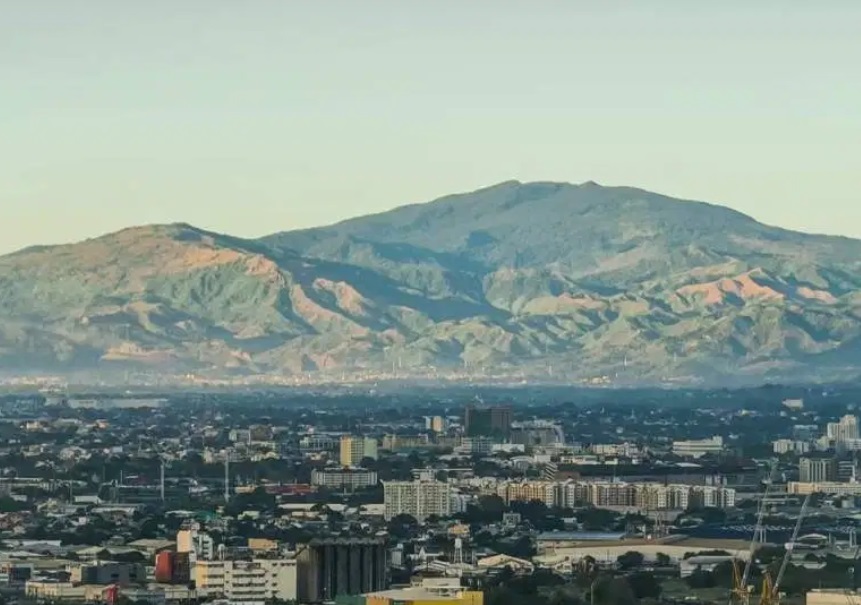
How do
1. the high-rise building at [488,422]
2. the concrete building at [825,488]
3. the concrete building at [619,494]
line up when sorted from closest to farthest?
the concrete building at [619,494], the concrete building at [825,488], the high-rise building at [488,422]

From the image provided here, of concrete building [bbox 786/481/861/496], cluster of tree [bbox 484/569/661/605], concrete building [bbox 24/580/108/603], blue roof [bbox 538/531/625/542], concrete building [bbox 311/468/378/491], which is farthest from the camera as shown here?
concrete building [bbox 311/468/378/491]

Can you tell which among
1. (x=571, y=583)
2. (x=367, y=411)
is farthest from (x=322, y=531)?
(x=367, y=411)

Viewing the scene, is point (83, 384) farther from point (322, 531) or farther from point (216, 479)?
point (322, 531)

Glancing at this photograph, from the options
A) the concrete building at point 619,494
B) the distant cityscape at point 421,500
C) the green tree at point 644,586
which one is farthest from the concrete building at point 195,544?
the concrete building at point 619,494

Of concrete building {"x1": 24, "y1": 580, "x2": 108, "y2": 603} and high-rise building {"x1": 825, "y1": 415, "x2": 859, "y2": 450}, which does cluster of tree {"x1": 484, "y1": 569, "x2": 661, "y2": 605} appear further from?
high-rise building {"x1": 825, "y1": 415, "x2": 859, "y2": 450}

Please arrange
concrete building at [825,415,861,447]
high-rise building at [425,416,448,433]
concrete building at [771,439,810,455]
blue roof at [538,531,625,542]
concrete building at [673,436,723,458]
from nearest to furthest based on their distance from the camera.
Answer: blue roof at [538,531,625,542]
concrete building at [673,436,723,458]
concrete building at [771,439,810,455]
concrete building at [825,415,861,447]
high-rise building at [425,416,448,433]

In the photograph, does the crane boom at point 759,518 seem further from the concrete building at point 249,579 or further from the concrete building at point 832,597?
the concrete building at point 249,579

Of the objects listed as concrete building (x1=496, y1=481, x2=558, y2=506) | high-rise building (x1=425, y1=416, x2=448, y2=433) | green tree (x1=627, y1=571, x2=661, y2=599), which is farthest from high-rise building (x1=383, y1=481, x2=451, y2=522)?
high-rise building (x1=425, y1=416, x2=448, y2=433)
